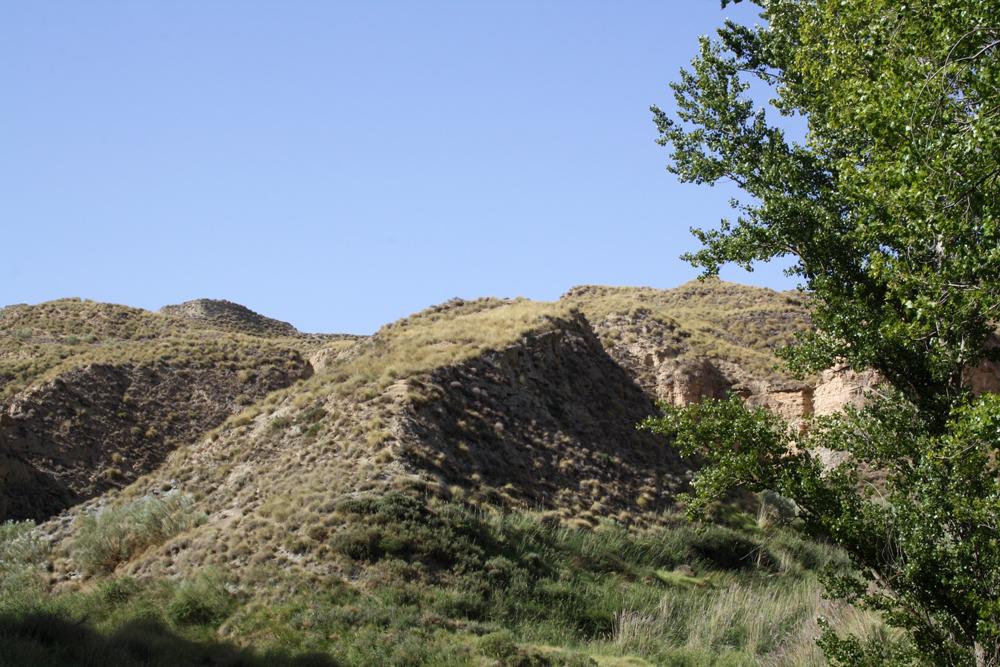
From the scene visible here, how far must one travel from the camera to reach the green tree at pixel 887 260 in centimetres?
910

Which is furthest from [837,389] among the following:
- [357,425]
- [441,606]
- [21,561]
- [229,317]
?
[229,317]

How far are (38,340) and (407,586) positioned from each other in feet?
111

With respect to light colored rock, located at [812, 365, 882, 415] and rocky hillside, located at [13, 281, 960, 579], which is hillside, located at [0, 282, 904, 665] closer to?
rocky hillside, located at [13, 281, 960, 579]

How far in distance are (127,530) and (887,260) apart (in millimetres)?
18046

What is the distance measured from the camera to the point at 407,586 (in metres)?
17.8

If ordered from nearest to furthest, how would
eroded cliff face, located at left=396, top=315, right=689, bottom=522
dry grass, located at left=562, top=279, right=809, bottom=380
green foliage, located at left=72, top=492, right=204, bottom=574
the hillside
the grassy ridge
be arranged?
the grassy ridge, the hillside, green foliage, located at left=72, top=492, right=204, bottom=574, eroded cliff face, located at left=396, top=315, right=689, bottom=522, dry grass, located at left=562, top=279, right=809, bottom=380

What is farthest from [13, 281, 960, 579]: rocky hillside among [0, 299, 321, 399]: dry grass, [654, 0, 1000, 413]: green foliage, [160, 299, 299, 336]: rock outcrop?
[160, 299, 299, 336]: rock outcrop

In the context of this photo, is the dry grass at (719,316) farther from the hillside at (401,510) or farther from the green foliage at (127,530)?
the green foliage at (127,530)

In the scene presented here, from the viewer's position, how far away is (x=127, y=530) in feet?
70.9

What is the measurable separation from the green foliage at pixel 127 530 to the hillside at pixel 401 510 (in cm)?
8

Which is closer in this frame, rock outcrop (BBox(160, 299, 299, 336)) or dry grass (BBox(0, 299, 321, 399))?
dry grass (BBox(0, 299, 321, 399))

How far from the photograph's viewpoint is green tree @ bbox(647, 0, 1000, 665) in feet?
29.9

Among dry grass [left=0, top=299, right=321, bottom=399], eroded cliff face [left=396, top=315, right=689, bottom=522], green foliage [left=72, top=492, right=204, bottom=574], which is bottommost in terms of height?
green foliage [left=72, top=492, right=204, bottom=574]

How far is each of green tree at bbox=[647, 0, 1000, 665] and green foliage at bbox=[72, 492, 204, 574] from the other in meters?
13.7
